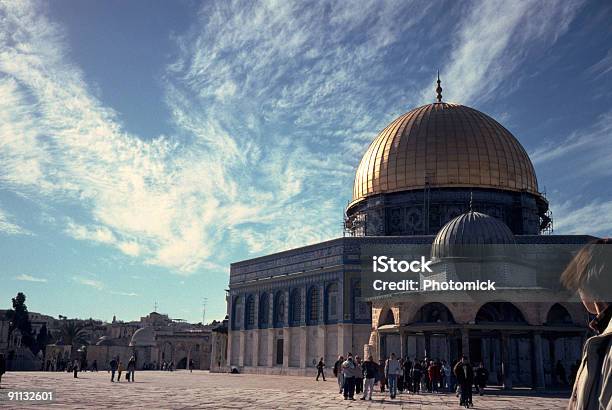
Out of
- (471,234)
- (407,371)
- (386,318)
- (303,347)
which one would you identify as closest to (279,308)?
(303,347)

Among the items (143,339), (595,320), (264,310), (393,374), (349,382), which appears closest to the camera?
(595,320)

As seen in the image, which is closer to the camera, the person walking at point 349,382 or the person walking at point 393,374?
the person walking at point 349,382

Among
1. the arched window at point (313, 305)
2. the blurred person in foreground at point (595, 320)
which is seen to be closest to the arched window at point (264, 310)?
the arched window at point (313, 305)

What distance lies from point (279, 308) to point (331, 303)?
5.78 m

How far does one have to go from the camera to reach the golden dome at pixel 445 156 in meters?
39.8

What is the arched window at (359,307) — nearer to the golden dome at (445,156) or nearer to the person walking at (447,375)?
the golden dome at (445,156)

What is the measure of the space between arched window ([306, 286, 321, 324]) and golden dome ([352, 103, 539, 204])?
7.24 m

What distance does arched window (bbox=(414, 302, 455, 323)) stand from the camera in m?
26.4

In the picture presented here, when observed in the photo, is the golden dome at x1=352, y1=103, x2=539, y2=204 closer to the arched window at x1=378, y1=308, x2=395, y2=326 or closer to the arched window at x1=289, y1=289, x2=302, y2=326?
the arched window at x1=289, y1=289, x2=302, y2=326

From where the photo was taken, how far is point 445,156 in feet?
131

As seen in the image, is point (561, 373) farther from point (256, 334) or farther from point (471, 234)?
point (256, 334)

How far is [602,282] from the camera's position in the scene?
2.89m

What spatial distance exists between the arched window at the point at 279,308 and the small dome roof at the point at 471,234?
60.2 ft

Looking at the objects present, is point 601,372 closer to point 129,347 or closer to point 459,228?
point 459,228
